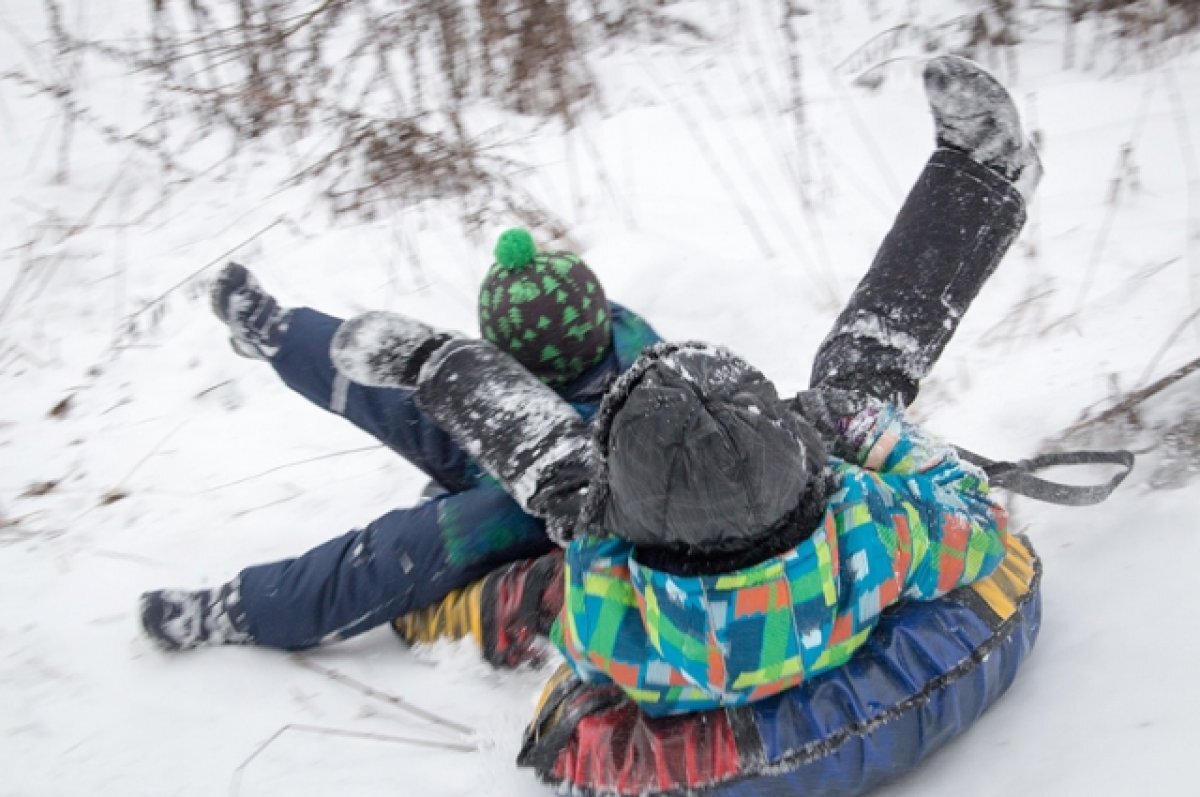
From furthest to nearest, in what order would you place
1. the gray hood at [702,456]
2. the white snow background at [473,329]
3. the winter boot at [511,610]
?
the winter boot at [511,610]
the white snow background at [473,329]
the gray hood at [702,456]

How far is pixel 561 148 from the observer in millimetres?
3402

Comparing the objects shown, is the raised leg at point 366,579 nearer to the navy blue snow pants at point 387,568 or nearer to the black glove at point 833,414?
the navy blue snow pants at point 387,568

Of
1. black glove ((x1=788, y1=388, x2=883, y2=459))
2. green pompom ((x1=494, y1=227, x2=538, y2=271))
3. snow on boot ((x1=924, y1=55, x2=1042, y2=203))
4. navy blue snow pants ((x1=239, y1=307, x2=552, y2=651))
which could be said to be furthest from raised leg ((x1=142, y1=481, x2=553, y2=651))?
snow on boot ((x1=924, y1=55, x2=1042, y2=203))

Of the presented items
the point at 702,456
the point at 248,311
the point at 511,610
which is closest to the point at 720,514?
the point at 702,456

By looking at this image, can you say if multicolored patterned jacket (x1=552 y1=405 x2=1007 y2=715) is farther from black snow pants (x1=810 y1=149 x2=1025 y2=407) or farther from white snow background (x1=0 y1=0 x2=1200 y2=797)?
black snow pants (x1=810 y1=149 x2=1025 y2=407)

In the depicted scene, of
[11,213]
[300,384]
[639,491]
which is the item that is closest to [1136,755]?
[639,491]

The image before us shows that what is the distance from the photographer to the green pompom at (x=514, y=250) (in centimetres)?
177

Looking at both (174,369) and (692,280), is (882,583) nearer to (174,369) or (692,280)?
(692,280)

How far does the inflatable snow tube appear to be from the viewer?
1.17 meters

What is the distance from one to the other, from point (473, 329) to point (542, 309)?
1.01 metres

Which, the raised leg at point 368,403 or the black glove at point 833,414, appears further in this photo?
the raised leg at point 368,403

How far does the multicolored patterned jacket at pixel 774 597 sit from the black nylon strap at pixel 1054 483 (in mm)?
170

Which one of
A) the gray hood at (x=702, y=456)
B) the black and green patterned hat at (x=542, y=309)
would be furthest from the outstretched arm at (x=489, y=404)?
the gray hood at (x=702, y=456)

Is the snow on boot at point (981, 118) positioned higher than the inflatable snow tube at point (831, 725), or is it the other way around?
the snow on boot at point (981, 118)
